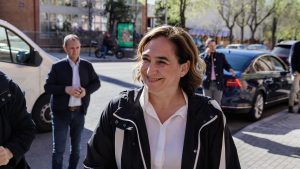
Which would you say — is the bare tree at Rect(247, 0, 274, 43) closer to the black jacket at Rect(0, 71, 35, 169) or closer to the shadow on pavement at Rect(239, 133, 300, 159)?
the shadow on pavement at Rect(239, 133, 300, 159)

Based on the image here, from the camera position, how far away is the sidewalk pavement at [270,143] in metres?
6.23

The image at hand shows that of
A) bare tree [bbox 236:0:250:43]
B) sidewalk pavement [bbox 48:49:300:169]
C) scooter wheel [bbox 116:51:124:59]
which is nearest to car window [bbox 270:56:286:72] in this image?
sidewalk pavement [bbox 48:49:300:169]

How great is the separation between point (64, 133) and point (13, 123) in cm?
207

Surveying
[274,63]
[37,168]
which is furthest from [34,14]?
Result: [37,168]

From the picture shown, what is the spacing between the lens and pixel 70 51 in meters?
4.84

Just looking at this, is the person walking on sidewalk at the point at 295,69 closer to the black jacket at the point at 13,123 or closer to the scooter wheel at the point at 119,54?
the black jacket at the point at 13,123

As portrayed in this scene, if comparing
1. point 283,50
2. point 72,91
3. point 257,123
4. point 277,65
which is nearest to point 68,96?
point 72,91

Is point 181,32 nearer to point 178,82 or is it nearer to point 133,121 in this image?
point 178,82

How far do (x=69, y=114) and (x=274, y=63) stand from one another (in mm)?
6820

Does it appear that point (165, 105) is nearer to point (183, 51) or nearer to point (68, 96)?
point (183, 51)

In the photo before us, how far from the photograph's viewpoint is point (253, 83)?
29.6 ft

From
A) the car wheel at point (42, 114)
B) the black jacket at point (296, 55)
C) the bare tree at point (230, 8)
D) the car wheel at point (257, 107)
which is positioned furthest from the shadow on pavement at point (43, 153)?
the bare tree at point (230, 8)

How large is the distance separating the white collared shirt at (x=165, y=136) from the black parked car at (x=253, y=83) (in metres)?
6.40

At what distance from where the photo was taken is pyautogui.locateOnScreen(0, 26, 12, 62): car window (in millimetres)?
6977
